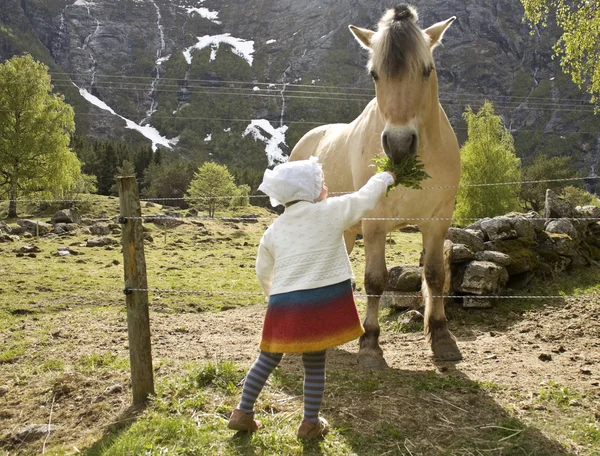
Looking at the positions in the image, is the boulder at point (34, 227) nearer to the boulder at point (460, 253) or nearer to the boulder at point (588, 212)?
the boulder at point (460, 253)

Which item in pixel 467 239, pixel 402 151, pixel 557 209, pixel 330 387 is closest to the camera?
pixel 402 151

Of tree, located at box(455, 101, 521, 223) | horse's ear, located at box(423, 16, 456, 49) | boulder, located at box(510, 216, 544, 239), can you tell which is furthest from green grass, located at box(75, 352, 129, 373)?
tree, located at box(455, 101, 521, 223)

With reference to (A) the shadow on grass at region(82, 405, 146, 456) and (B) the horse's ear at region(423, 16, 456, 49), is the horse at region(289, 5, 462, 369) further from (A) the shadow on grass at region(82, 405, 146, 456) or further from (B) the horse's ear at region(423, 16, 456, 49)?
(A) the shadow on grass at region(82, 405, 146, 456)

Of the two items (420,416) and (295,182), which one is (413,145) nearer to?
(295,182)

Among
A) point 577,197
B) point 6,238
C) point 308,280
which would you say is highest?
point 308,280

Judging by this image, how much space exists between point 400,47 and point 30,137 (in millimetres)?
30279

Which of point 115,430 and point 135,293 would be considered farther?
point 135,293

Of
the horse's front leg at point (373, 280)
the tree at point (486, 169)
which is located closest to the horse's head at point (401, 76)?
the horse's front leg at point (373, 280)

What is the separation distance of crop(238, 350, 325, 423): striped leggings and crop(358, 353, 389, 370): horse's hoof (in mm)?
1695

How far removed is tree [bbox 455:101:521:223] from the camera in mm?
29422

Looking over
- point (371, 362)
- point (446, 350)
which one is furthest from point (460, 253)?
point (371, 362)

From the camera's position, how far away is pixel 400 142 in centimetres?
389

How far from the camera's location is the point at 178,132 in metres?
154

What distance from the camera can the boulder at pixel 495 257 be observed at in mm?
7969
